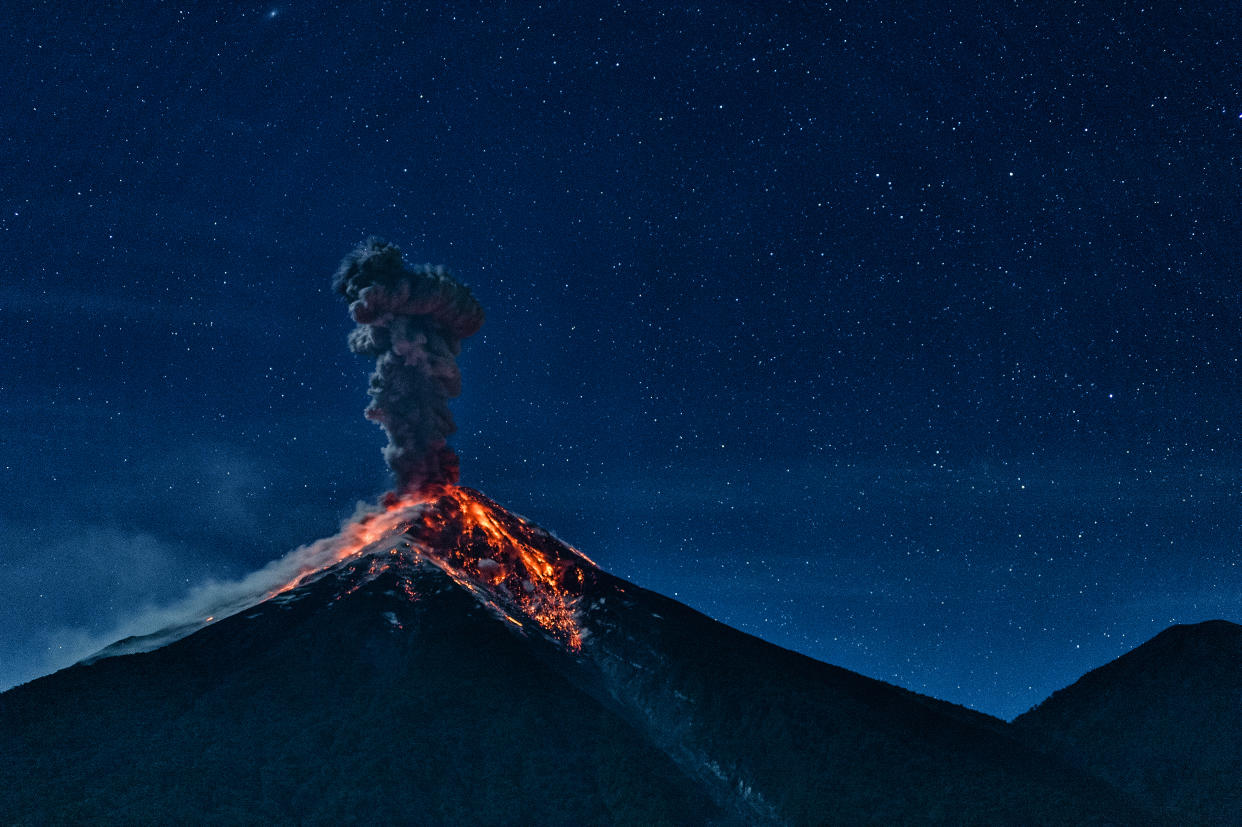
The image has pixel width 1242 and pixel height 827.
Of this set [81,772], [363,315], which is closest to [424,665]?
[81,772]

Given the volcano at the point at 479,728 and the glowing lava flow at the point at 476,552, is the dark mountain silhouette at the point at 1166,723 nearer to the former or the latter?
the volcano at the point at 479,728

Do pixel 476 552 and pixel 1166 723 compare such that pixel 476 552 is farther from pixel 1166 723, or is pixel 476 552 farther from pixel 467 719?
pixel 1166 723

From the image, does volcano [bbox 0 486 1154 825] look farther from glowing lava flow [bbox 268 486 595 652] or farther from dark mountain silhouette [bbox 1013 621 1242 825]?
dark mountain silhouette [bbox 1013 621 1242 825]

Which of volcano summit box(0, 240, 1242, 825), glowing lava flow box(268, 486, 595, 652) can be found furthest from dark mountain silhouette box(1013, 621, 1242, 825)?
glowing lava flow box(268, 486, 595, 652)

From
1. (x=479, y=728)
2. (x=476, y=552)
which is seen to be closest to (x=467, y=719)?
(x=479, y=728)

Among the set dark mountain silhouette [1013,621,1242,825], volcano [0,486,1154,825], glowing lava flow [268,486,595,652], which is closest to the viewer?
volcano [0,486,1154,825]

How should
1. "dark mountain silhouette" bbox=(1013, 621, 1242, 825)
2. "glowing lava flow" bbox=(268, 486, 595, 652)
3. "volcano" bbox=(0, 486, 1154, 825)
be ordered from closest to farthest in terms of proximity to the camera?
"volcano" bbox=(0, 486, 1154, 825), "dark mountain silhouette" bbox=(1013, 621, 1242, 825), "glowing lava flow" bbox=(268, 486, 595, 652)

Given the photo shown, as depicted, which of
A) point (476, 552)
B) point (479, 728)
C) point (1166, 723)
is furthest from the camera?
point (476, 552)

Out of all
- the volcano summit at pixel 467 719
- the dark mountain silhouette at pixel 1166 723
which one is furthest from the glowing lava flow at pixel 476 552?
the dark mountain silhouette at pixel 1166 723
